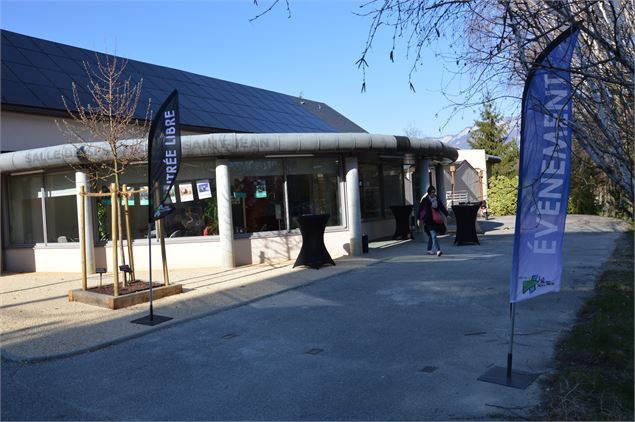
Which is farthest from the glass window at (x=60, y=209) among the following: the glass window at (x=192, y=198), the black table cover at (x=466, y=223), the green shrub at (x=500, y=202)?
the green shrub at (x=500, y=202)

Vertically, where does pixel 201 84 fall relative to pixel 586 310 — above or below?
above

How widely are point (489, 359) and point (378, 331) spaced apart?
1.53m

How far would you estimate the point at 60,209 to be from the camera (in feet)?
43.9

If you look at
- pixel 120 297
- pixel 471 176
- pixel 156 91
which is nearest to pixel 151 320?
pixel 120 297

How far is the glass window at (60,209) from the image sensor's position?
13195 mm

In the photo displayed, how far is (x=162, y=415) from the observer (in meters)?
4.20

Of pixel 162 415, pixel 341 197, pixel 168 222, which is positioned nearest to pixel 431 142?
pixel 341 197

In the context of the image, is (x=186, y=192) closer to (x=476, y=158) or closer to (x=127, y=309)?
(x=127, y=309)

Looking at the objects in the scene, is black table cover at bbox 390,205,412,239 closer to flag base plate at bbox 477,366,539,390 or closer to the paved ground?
the paved ground

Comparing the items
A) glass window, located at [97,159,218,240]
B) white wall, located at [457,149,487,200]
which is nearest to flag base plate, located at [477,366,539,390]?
glass window, located at [97,159,218,240]

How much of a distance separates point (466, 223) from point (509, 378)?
9.99m

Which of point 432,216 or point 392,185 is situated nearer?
point 432,216

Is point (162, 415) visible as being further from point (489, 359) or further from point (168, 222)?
point (168, 222)

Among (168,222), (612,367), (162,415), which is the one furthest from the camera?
(168,222)
